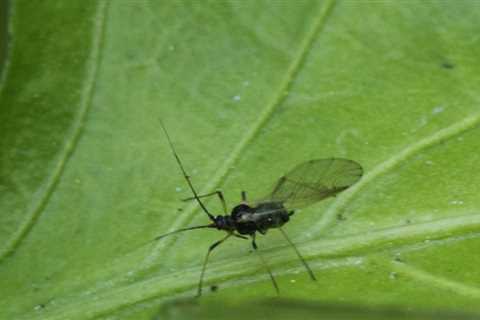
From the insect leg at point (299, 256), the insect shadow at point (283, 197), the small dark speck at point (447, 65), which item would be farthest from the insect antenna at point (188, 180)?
the small dark speck at point (447, 65)

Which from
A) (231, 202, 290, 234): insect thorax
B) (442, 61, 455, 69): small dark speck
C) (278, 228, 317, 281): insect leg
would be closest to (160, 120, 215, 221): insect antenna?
(231, 202, 290, 234): insect thorax

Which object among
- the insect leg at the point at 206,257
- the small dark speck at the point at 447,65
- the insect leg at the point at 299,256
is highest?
the small dark speck at the point at 447,65

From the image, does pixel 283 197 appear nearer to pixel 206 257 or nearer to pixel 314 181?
pixel 314 181

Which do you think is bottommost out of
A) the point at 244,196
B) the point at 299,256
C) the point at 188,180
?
the point at 299,256

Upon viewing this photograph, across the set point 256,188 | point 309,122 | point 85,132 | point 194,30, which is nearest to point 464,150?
point 309,122

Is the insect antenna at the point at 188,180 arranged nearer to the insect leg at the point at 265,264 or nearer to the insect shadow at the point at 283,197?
the insect shadow at the point at 283,197

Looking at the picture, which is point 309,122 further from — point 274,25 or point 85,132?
point 85,132

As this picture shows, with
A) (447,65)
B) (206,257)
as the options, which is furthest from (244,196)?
(447,65)
